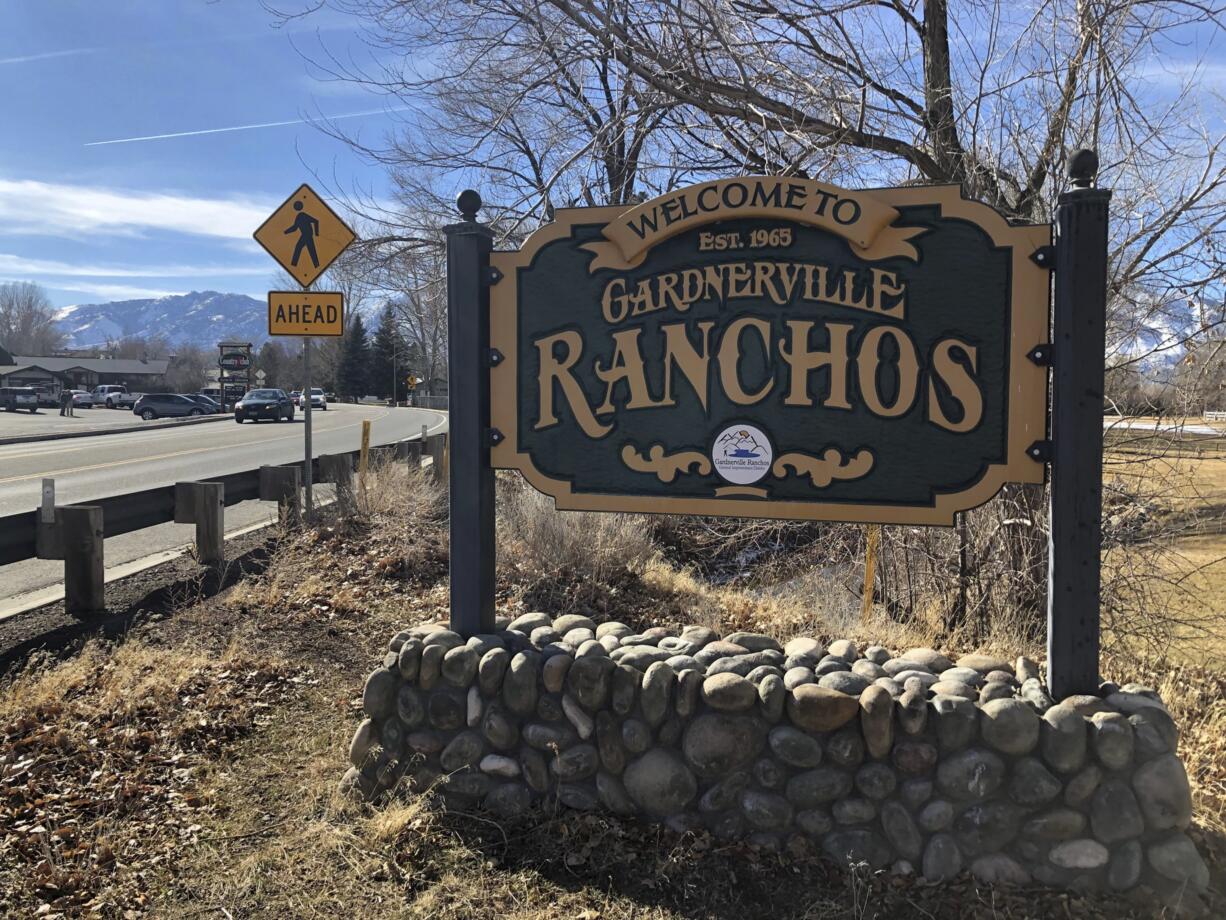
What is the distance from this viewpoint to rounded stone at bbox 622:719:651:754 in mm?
3236

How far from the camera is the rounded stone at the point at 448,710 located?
11.3 feet

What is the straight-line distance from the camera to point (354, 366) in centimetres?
9400

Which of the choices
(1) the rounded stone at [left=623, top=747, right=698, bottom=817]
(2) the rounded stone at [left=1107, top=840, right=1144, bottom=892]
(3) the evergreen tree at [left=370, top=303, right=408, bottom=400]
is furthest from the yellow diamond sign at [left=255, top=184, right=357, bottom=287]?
(3) the evergreen tree at [left=370, top=303, right=408, bottom=400]

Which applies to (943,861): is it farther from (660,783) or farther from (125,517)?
(125,517)

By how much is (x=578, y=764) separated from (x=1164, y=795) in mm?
1971

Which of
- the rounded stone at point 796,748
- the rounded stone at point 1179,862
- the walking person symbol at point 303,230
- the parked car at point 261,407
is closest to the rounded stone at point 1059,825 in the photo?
the rounded stone at point 1179,862

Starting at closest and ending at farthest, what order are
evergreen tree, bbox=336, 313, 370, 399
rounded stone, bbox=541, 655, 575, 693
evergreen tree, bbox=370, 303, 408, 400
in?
rounded stone, bbox=541, 655, 575, 693
evergreen tree, bbox=370, 303, 408, 400
evergreen tree, bbox=336, 313, 370, 399

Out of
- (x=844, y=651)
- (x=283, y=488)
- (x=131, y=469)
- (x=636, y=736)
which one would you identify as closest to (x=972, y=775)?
(x=844, y=651)

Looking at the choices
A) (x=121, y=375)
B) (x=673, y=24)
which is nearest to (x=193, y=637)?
(x=673, y=24)

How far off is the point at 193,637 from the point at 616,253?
361 centimetres

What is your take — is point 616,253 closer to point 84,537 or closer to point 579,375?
point 579,375

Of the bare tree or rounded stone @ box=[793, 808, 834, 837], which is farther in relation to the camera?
the bare tree

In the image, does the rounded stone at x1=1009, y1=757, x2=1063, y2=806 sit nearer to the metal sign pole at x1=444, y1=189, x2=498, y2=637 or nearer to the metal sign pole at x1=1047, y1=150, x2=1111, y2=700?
the metal sign pole at x1=1047, y1=150, x2=1111, y2=700

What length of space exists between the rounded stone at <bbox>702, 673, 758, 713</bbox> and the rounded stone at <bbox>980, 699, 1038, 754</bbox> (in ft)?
2.58
